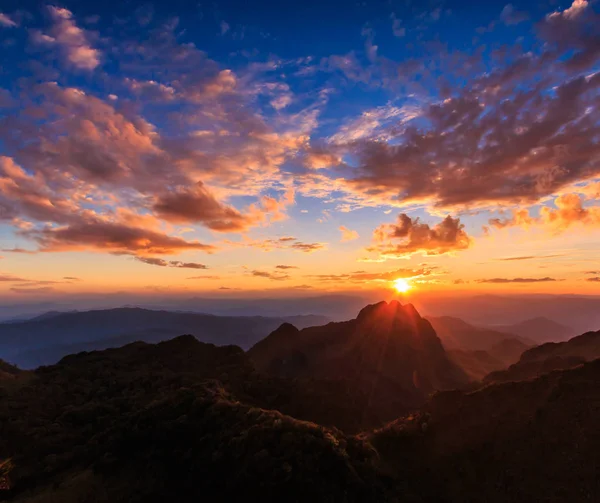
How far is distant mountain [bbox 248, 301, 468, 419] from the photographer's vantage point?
99250 millimetres

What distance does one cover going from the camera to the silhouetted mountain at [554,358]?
74.9m

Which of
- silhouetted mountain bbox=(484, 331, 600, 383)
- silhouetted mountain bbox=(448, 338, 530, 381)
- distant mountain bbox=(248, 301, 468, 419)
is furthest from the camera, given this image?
silhouetted mountain bbox=(448, 338, 530, 381)

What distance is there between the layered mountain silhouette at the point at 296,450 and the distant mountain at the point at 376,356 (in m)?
54.6

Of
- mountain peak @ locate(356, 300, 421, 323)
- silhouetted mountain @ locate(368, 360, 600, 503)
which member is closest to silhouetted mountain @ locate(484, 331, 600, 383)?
silhouetted mountain @ locate(368, 360, 600, 503)

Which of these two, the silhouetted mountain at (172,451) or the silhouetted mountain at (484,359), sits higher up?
the silhouetted mountain at (172,451)

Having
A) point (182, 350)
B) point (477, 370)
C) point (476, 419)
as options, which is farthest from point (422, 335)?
point (476, 419)

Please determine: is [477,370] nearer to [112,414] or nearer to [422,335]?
[422,335]

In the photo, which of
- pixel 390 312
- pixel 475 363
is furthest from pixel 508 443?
pixel 475 363

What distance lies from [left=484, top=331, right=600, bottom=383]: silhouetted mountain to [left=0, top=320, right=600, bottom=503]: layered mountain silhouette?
44.7m

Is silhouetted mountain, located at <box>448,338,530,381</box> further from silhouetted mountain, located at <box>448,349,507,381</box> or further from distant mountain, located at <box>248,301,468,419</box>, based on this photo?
distant mountain, located at <box>248,301,468,419</box>

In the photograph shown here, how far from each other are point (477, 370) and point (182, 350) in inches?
4472

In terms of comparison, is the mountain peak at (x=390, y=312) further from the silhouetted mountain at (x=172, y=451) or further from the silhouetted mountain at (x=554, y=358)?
the silhouetted mountain at (x=172, y=451)

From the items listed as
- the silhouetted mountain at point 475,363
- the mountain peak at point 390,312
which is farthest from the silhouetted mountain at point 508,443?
the mountain peak at point 390,312

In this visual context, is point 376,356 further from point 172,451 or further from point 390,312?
point 172,451
